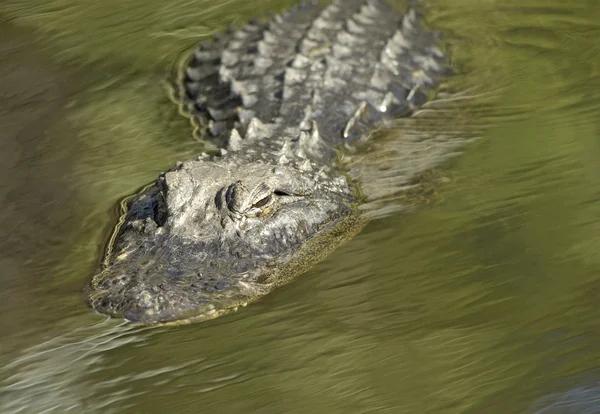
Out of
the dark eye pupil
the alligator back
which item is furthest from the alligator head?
the alligator back

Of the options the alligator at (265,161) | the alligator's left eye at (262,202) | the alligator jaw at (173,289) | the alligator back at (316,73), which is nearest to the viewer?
the alligator jaw at (173,289)

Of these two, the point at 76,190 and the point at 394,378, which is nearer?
the point at 394,378

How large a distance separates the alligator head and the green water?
0.39 feet

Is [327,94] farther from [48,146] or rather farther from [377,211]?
[48,146]

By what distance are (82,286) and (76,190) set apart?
128 cm

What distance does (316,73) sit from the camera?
22.5 feet

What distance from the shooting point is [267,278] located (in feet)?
15.7

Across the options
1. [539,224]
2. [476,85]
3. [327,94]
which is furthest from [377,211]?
[476,85]

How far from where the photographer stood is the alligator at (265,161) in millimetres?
4652

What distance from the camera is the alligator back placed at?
257 inches

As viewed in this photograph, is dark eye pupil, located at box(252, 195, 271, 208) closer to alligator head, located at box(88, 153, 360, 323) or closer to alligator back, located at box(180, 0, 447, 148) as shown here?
alligator head, located at box(88, 153, 360, 323)

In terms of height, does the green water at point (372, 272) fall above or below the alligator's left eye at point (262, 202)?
below

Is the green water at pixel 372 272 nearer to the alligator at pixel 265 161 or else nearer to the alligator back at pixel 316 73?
the alligator at pixel 265 161

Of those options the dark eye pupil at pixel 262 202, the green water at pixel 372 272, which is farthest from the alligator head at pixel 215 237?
the green water at pixel 372 272
